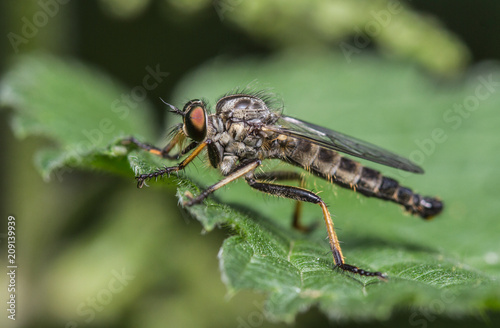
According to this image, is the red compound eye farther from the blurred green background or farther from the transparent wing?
the blurred green background

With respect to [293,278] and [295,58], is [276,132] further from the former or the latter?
[295,58]

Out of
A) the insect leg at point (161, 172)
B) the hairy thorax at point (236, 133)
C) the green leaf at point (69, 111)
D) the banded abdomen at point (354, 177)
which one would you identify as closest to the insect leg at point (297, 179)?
the banded abdomen at point (354, 177)

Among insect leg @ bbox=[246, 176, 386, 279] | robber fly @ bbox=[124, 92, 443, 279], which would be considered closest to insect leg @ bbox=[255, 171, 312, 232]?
robber fly @ bbox=[124, 92, 443, 279]

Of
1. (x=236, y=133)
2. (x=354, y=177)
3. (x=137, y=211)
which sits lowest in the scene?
(x=137, y=211)

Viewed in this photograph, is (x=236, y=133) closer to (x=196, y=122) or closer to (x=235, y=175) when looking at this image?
(x=196, y=122)

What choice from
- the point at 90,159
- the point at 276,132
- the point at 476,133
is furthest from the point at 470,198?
the point at 90,159

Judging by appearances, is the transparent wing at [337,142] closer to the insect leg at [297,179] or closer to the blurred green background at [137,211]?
the insect leg at [297,179]

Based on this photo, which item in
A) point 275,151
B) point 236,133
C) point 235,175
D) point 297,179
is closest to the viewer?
point 235,175

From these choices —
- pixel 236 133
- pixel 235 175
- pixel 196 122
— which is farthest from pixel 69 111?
pixel 235 175
